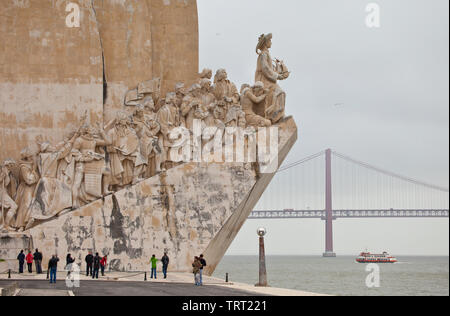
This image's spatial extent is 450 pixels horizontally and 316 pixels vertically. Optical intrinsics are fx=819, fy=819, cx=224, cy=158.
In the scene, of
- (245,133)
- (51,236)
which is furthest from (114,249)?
(245,133)

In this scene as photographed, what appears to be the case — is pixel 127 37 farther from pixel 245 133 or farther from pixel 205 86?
pixel 245 133

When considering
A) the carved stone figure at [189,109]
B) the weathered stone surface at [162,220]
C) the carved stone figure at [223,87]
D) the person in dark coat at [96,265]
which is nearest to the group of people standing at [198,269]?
the person in dark coat at [96,265]

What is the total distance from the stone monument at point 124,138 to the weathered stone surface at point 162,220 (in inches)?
0.8

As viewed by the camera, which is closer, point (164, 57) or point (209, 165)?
point (209, 165)

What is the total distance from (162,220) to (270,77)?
403 centimetres

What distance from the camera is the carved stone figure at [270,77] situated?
17531mm

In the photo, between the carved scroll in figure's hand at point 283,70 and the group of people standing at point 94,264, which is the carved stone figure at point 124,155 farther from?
the carved scroll in figure's hand at point 283,70

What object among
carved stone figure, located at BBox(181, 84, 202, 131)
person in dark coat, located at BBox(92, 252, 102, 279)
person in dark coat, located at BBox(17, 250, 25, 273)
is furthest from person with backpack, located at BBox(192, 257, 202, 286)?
carved stone figure, located at BBox(181, 84, 202, 131)

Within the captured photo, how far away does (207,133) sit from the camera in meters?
17.1

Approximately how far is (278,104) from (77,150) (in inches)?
172

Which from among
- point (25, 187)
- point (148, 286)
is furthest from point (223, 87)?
point (148, 286)

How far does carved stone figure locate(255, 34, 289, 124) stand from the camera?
17531 mm

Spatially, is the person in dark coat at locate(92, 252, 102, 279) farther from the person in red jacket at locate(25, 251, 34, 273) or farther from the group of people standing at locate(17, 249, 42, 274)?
the person in red jacket at locate(25, 251, 34, 273)
